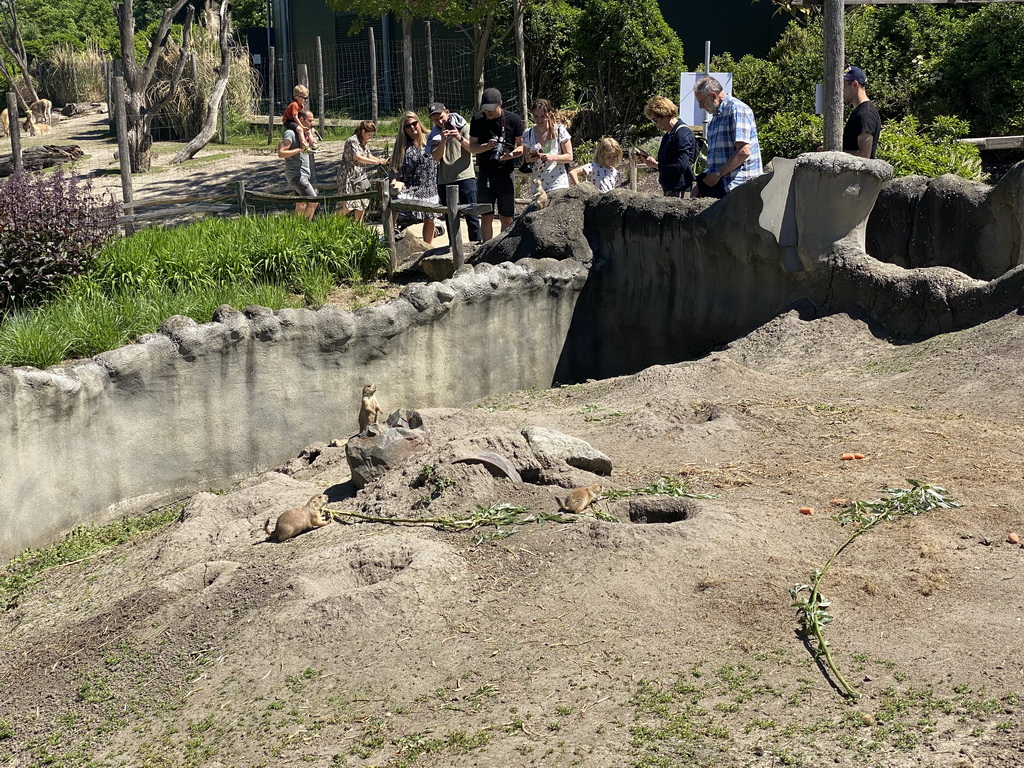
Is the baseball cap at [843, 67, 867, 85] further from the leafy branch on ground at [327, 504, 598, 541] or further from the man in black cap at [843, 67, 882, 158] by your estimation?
the leafy branch on ground at [327, 504, 598, 541]

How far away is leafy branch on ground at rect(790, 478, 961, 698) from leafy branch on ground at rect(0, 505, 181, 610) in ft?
12.9

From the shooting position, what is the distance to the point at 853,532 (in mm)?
5223

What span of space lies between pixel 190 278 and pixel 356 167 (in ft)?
9.55

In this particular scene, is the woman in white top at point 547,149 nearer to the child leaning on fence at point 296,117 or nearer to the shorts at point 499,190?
the shorts at point 499,190

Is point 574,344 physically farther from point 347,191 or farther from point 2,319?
point 2,319

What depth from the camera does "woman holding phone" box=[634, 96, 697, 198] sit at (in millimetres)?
9320

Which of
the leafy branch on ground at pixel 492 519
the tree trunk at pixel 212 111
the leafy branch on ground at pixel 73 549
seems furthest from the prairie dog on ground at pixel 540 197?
the tree trunk at pixel 212 111

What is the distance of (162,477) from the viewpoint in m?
7.83

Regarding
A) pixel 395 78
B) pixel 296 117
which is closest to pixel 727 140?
pixel 296 117

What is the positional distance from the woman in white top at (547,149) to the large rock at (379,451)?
5066mm

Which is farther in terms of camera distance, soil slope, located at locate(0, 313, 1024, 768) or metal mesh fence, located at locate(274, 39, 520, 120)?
metal mesh fence, located at locate(274, 39, 520, 120)

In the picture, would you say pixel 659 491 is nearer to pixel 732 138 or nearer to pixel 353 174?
pixel 732 138

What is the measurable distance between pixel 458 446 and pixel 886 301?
376cm

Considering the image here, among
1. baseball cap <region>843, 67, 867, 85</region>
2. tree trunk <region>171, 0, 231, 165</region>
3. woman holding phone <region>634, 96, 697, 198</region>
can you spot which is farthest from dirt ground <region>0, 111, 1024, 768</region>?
tree trunk <region>171, 0, 231, 165</region>
